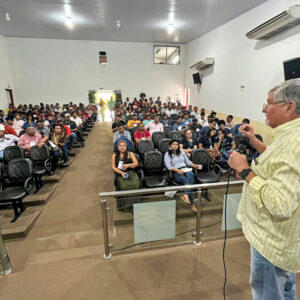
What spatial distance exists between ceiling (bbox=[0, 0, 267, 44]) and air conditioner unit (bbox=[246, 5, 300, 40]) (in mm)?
1360

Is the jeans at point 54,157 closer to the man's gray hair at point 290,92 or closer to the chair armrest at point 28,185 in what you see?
the chair armrest at point 28,185

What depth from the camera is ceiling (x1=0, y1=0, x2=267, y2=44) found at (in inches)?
281

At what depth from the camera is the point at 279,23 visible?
5422 mm

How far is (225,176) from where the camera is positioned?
429cm

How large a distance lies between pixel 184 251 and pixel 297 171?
6.21 ft

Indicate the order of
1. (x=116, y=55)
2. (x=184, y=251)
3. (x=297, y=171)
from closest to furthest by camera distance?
1. (x=297, y=171)
2. (x=184, y=251)
3. (x=116, y=55)

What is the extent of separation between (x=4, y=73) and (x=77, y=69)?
4074 millimetres

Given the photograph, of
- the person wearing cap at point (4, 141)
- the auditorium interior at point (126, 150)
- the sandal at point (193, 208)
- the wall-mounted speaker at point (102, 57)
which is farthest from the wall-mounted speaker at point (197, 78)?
the sandal at point (193, 208)

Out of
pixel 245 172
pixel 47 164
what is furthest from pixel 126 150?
pixel 245 172

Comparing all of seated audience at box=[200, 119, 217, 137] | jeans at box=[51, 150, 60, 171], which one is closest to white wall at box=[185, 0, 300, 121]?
seated audience at box=[200, 119, 217, 137]

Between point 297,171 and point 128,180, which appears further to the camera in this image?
point 128,180

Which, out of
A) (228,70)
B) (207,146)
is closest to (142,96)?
(228,70)

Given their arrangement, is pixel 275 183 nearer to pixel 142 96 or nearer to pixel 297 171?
pixel 297 171

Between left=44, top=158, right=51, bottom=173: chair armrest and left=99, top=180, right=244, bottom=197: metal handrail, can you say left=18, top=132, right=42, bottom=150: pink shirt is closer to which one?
left=44, top=158, right=51, bottom=173: chair armrest
